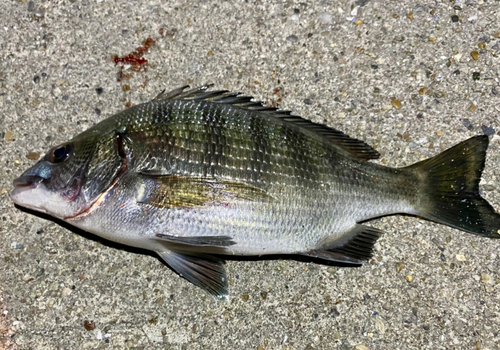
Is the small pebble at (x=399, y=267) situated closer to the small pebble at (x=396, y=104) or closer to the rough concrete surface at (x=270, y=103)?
the rough concrete surface at (x=270, y=103)

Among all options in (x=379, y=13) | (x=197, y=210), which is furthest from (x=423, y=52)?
(x=197, y=210)

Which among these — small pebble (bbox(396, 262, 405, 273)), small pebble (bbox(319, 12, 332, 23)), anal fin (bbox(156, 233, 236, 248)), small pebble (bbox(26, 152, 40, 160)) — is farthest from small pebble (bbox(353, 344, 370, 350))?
small pebble (bbox(26, 152, 40, 160))

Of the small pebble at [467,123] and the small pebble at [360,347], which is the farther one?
the small pebble at [467,123]

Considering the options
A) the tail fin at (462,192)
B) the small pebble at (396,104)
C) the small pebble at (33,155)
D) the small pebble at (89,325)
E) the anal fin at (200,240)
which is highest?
the small pebble at (33,155)

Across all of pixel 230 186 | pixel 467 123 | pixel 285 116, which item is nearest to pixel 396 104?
pixel 467 123

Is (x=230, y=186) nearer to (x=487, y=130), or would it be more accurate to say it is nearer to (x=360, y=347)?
(x=360, y=347)

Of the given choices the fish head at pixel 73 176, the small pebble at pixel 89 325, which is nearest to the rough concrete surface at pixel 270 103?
the small pebble at pixel 89 325

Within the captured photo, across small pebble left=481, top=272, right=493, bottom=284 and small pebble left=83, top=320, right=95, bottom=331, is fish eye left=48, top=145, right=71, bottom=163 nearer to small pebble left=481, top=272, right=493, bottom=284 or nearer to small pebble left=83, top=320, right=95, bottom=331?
small pebble left=83, top=320, right=95, bottom=331
